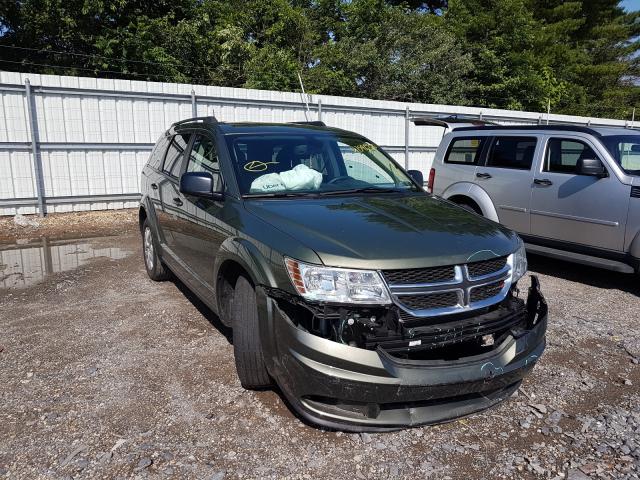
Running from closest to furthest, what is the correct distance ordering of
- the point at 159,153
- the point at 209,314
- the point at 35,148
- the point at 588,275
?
the point at 209,314
the point at 159,153
the point at 588,275
the point at 35,148

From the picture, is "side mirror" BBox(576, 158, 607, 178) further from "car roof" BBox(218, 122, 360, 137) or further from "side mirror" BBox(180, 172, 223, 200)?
"side mirror" BBox(180, 172, 223, 200)

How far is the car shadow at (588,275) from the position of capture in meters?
6.05

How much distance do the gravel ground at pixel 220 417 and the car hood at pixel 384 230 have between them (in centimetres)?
104

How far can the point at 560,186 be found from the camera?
20.1 feet

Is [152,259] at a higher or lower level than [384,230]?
lower

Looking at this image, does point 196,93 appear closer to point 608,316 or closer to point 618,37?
point 608,316

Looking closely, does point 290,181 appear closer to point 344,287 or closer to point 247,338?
point 247,338

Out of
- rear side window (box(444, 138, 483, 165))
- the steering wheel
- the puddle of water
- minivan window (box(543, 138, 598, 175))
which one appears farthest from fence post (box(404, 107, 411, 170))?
the steering wheel

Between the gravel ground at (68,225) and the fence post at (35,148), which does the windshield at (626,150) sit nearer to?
the gravel ground at (68,225)

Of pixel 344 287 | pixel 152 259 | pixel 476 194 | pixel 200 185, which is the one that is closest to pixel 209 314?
pixel 152 259

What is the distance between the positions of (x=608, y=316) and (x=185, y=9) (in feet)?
64.3

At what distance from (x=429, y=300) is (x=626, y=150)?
4.59m

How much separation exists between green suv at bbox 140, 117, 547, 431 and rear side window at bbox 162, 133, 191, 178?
42.9 inches

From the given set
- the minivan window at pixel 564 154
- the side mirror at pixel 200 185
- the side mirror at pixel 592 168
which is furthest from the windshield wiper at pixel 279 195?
the minivan window at pixel 564 154
